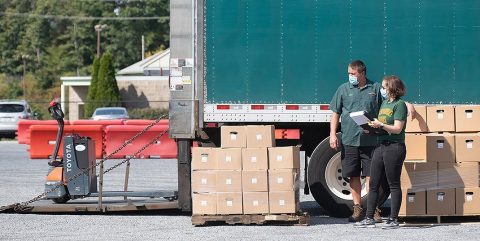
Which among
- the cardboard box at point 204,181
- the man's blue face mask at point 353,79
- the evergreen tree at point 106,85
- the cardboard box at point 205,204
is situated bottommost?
the cardboard box at point 205,204

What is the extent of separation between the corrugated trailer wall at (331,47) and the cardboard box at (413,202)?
4.05ft

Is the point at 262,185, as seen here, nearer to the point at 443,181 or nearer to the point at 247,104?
the point at 247,104

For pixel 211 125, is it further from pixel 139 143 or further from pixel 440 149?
pixel 139 143

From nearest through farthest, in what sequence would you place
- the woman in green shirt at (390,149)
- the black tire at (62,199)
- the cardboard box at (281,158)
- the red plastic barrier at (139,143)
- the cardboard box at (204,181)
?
1. the woman in green shirt at (390,149)
2. the cardboard box at (281,158)
3. the cardboard box at (204,181)
4. the black tire at (62,199)
5. the red plastic barrier at (139,143)

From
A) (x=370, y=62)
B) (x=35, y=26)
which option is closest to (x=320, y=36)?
(x=370, y=62)

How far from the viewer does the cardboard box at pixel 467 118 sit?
47.5ft

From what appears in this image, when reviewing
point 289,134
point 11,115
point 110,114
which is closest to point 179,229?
point 289,134

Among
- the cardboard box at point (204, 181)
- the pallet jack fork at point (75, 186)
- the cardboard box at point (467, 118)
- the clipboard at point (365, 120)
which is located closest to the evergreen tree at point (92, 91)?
the pallet jack fork at point (75, 186)

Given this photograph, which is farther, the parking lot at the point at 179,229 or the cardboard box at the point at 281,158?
the cardboard box at the point at 281,158

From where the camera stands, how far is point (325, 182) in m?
15.1

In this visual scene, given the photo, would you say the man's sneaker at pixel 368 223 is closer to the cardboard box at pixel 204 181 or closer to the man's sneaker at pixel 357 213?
the man's sneaker at pixel 357 213

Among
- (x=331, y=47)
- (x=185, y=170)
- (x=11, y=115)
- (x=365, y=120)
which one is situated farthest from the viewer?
(x=11, y=115)

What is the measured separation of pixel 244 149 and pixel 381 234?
82.7 inches

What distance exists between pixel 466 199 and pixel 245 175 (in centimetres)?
279
